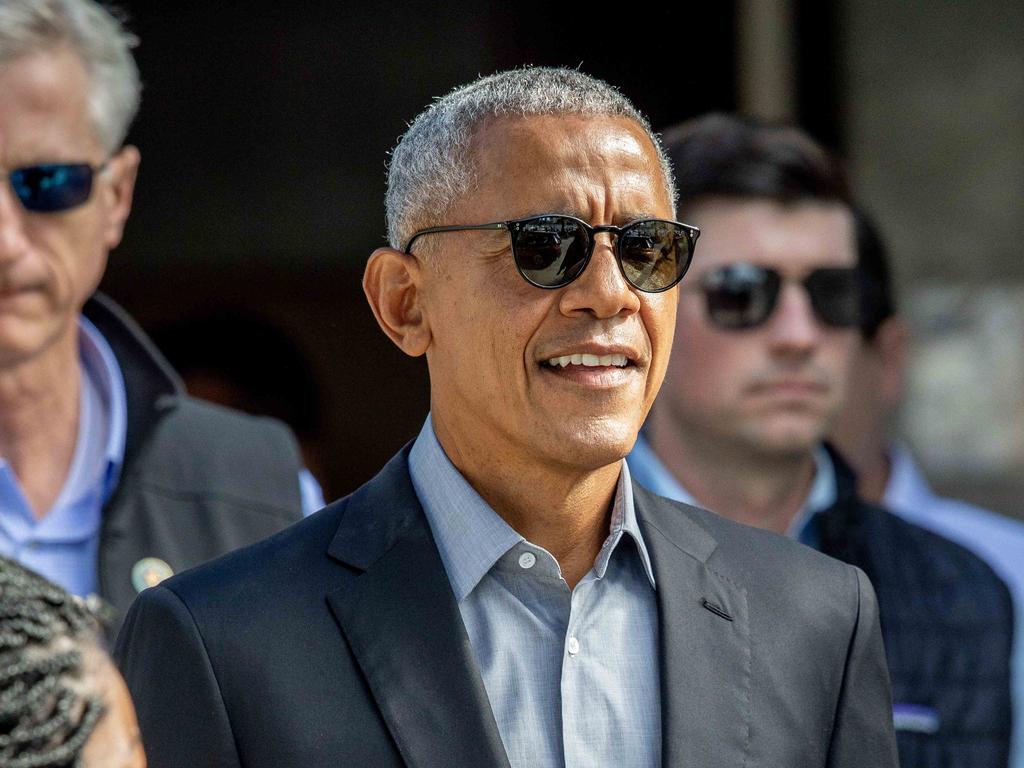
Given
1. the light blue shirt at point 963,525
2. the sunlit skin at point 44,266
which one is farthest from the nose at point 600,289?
the light blue shirt at point 963,525

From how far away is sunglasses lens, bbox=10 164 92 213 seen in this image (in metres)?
2.99

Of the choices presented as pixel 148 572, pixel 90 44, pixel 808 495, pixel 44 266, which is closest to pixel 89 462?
pixel 148 572

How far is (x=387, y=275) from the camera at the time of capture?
2.28 m

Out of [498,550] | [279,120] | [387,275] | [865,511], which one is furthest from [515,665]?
[279,120]

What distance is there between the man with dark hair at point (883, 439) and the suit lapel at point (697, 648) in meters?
1.56

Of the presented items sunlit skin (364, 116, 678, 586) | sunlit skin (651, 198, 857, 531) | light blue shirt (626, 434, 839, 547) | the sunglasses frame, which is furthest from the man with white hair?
sunlit skin (364, 116, 678, 586)

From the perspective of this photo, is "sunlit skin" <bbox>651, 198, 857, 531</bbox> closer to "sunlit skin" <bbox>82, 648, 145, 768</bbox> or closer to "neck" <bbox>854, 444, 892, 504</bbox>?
"neck" <bbox>854, 444, 892, 504</bbox>

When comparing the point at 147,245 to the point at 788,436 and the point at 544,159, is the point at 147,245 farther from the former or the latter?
the point at 544,159

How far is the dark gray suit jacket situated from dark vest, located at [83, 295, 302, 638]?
2.99ft

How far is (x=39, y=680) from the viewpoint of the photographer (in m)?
1.38

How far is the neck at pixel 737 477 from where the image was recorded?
11.5ft

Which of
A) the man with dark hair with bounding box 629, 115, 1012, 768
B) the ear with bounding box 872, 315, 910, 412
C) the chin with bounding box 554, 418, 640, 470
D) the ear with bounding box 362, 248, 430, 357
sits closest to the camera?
the chin with bounding box 554, 418, 640, 470

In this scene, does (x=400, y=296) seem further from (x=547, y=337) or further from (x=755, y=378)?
(x=755, y=378)

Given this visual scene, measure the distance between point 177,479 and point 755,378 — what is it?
1280mm
